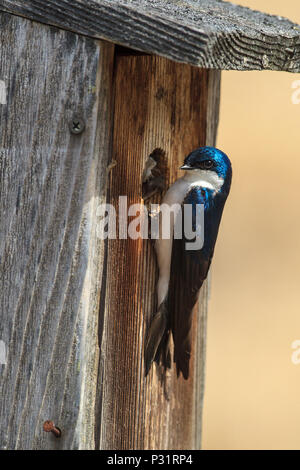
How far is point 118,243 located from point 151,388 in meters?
0.51

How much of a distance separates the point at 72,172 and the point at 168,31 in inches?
14.9

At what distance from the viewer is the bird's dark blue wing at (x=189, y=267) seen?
2.79 m

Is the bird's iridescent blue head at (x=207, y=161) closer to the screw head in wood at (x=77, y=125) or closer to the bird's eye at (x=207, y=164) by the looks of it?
the bird's eye at (x=207, y=164)

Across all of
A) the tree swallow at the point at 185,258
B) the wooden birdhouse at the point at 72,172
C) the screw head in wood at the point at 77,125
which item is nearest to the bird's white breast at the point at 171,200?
the tree swallow at the point at 185,258

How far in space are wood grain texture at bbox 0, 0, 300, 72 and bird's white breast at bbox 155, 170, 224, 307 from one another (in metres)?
0.42

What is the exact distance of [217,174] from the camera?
2916 millimetres

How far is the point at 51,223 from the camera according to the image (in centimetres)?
246

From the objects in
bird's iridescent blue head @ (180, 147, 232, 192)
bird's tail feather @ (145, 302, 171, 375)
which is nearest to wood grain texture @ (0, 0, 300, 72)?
bird's iridescent blue head @ (180, 147, 232, 192)

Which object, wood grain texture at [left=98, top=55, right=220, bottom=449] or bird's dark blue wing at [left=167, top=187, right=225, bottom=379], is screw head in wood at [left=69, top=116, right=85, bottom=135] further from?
bird's dark blue wing at [left=167, top=187, right=225, bottom=379]

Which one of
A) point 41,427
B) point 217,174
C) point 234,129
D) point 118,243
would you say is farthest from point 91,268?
point 234,129

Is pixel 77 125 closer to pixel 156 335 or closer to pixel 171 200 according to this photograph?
pixel 171 200

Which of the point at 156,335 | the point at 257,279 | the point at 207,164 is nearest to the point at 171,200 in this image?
the point at 207,164

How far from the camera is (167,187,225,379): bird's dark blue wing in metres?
2.79
